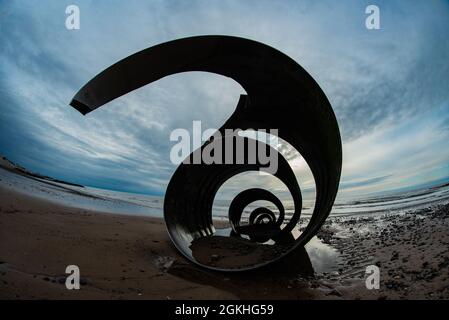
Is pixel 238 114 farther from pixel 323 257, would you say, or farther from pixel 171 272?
pixel 323 257

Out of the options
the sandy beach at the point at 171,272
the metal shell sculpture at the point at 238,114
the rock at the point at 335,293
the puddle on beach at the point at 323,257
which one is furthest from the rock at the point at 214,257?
the rock at the point at 335,293

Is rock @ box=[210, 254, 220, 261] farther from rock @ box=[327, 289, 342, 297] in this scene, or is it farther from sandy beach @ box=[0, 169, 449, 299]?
rock @ box=[327, 289, 342, 297]

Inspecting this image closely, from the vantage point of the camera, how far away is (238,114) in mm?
5176

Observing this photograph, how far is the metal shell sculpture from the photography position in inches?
118

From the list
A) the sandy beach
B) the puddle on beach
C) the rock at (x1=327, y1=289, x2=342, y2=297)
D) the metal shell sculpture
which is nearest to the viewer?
the sandy beach

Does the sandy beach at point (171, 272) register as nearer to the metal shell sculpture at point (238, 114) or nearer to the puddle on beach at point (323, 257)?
the puddle on beach at point (323, 257)

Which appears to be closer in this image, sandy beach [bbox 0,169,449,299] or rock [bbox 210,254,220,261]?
sandy beach [bbox 0,169,449,299]

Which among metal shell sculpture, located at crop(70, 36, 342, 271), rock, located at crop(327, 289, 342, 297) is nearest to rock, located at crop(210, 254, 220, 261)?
metal shell sculpture, located at crop(70, 36, 342, 271)

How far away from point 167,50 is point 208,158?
10.0ft

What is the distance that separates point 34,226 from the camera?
16.4ft
